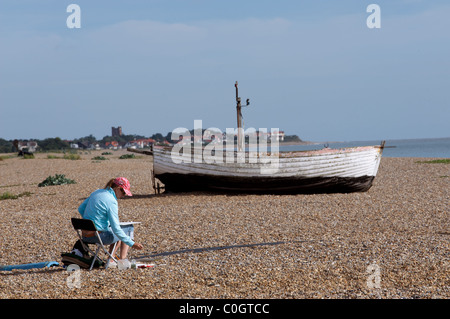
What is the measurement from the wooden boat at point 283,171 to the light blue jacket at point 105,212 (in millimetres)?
9653

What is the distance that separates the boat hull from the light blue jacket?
31.7 feet

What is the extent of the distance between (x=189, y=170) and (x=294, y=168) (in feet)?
11.0

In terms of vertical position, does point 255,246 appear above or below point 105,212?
below

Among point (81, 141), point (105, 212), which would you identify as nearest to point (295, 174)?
point (105, 212)

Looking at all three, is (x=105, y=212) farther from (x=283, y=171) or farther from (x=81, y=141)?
(x=81, y=141)

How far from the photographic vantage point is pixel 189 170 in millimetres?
17484

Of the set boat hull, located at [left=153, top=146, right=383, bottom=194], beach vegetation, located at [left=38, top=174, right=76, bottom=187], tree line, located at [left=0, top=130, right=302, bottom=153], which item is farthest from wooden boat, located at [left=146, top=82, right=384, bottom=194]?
tree line, located at [left=0, top=130, right=302, bottom=153]

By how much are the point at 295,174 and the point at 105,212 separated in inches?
399

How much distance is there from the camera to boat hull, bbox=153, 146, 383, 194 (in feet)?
55.0

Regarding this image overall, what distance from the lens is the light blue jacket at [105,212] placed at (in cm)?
724

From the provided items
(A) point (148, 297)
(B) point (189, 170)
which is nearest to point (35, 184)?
(B) point (189, 170)

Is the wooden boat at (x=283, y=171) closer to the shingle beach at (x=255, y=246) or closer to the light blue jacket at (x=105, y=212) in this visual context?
the shingle beach at (x=255, y=246)

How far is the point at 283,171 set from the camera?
16.8 m
